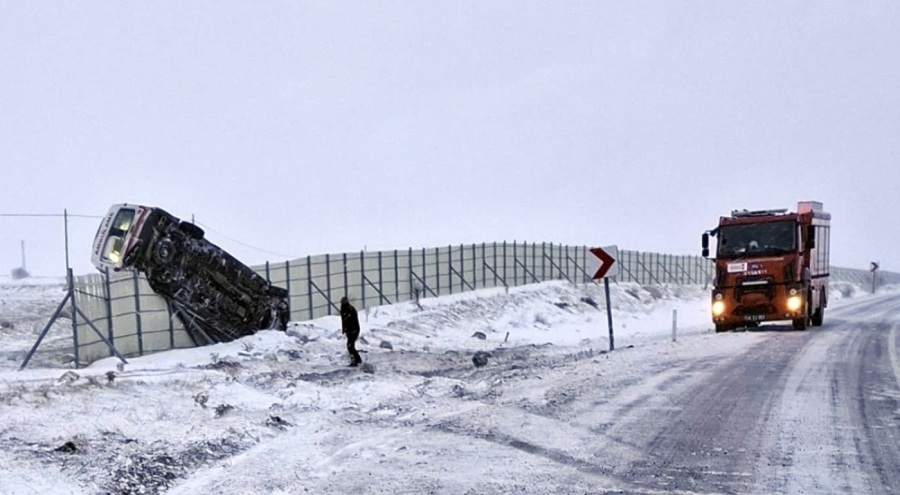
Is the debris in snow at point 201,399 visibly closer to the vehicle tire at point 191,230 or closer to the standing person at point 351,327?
the standing person at point 351,327

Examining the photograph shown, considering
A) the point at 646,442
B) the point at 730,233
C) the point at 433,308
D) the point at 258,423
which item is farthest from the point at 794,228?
the point at 258,423

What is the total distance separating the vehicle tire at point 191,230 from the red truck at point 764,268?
13302 millimetres

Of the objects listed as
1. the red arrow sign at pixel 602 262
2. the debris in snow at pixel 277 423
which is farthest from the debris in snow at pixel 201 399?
the red arrow sign at pixel 602 262

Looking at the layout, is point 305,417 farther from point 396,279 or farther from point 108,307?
point 396,279

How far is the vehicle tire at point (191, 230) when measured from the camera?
19.5 m

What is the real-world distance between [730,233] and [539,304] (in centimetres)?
1443

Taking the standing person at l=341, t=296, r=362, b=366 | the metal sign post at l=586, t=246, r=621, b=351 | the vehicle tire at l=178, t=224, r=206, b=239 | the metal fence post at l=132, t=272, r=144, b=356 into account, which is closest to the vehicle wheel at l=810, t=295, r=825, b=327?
the metal sign post at l=586, t=246, r=621, b=351

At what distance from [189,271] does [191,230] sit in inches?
38.3

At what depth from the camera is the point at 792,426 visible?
9984 millimetres

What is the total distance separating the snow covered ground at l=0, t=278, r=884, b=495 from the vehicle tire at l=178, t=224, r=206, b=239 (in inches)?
105

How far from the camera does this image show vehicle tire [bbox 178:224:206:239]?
64.0 feet

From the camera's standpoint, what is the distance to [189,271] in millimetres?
19688

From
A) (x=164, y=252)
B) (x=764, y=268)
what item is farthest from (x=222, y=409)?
(x=764, y=268)

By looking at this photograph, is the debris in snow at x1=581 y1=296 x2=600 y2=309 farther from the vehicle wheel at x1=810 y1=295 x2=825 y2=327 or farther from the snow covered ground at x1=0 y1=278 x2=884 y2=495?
the snow covered ground at x1=0 y1=278 x2=884 y2=495
